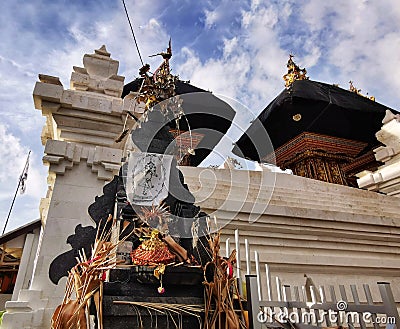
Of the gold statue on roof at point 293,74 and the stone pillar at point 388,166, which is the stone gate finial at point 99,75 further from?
the gold statue on roof at point 293,74

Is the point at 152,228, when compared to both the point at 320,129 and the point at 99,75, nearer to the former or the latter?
the point at 99,75

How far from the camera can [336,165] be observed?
35.4ft

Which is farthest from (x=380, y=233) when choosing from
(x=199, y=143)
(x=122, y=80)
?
(x=122, y=80)

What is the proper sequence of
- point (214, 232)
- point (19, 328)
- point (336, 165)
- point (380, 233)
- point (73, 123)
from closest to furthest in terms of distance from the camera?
point (19, 328)
point (214, 232)
point (73, 123)
point (380, 233)
point (336, 165)

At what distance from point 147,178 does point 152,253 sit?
3.11 ft

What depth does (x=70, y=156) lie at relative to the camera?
3.50m

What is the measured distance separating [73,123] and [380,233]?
4.52 m

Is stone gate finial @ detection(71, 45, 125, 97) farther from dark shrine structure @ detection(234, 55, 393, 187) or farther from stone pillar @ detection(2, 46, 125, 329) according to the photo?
dark shrine structure @ detection(234, 55, 393, 187)

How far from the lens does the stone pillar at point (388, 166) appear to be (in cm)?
658

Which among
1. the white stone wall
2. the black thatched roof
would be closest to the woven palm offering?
the white stone wall

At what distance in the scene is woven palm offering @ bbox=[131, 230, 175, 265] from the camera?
2121mm

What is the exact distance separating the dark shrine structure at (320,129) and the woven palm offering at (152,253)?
756 centimetres

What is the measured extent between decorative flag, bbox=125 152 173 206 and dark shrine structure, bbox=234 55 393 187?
6709mm

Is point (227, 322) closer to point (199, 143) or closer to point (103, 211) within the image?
point (103, 211)
